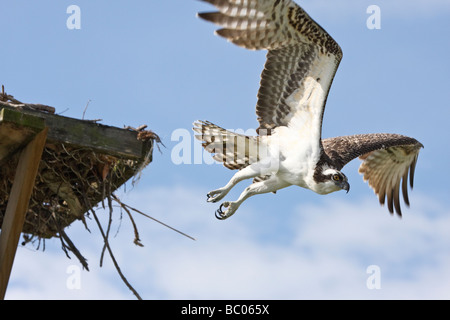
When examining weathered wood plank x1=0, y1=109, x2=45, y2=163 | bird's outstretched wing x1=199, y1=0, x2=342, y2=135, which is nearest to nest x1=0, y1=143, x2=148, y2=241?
weathered wood plank x1=0, y1=109, x2=45, y2=163

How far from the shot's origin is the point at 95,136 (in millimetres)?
5043

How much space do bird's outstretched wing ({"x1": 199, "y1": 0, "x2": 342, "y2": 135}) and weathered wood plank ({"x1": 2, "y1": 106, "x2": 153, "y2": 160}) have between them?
1.08m

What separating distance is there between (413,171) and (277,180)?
10.6 feet

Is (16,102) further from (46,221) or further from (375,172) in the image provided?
(375,172)

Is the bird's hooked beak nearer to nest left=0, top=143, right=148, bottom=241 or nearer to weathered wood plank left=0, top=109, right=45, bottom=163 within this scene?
nest left=0, top=143, right=148, bottom=241

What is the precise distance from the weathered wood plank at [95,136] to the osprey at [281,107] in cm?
113

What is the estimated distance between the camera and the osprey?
5.53m

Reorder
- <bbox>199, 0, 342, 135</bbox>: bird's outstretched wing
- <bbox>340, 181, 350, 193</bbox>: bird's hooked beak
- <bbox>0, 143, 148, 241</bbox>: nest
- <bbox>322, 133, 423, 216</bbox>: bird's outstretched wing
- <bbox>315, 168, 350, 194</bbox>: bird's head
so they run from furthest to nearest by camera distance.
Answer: <bbox>322, 133, 423, 216</bbox>: bird's outstretched wing, <bbox>340, 181, 350, 193</bbox>: bird's hooked beak, <bbox>315, 168, 350, 194</bbox>: bird's head, <bbox>199, 0, 342, 135</bbox>: bird's outstretched wing, <bbox>0, 143, 148, 241</bbox>: nest

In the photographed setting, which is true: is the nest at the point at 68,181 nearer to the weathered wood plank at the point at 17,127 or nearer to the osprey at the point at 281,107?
the weathered wood plank at the point at 17,127

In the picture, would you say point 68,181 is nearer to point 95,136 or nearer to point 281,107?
point 95,136

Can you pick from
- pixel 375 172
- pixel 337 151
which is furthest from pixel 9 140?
pixel 375 172

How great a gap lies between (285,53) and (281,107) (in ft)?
1.73

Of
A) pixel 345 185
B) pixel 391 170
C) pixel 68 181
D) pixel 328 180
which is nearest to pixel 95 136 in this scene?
pixel 68 181
